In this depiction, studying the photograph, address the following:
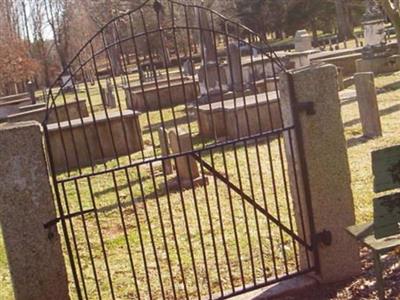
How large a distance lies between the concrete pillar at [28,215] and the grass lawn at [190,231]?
0.91 ft

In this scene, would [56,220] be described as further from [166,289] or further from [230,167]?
[230,167]

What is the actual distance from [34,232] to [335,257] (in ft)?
7.42

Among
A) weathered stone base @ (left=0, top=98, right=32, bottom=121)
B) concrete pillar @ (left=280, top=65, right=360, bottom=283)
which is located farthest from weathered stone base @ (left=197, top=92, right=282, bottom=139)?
weathered stone base @ (left=0, top=98, right=32, bottom=121)

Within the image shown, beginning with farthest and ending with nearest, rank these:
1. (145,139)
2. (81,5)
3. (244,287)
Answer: (81,5) < (145,139) < (244,287)

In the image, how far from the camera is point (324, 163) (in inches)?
167

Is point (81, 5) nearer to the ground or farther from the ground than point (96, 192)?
farther from the ground

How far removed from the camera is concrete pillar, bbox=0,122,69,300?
3.55 metres

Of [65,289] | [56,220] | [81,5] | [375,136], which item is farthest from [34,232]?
[81,5]

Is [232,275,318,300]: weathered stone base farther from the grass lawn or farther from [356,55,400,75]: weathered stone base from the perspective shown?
[356,55,400,75]: weathered stone base

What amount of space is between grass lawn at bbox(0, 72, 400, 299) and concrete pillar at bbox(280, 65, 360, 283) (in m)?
0.29

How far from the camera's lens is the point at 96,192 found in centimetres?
887

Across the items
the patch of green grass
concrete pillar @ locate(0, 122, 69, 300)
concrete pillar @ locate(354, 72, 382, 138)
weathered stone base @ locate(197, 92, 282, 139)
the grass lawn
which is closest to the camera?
concrete pillar @ locate(0, 122, 69, 300)

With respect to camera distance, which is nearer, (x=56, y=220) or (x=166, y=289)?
(x=56, y=220)

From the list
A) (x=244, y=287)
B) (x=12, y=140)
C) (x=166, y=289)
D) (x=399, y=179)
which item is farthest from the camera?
(x=166, y=289)
